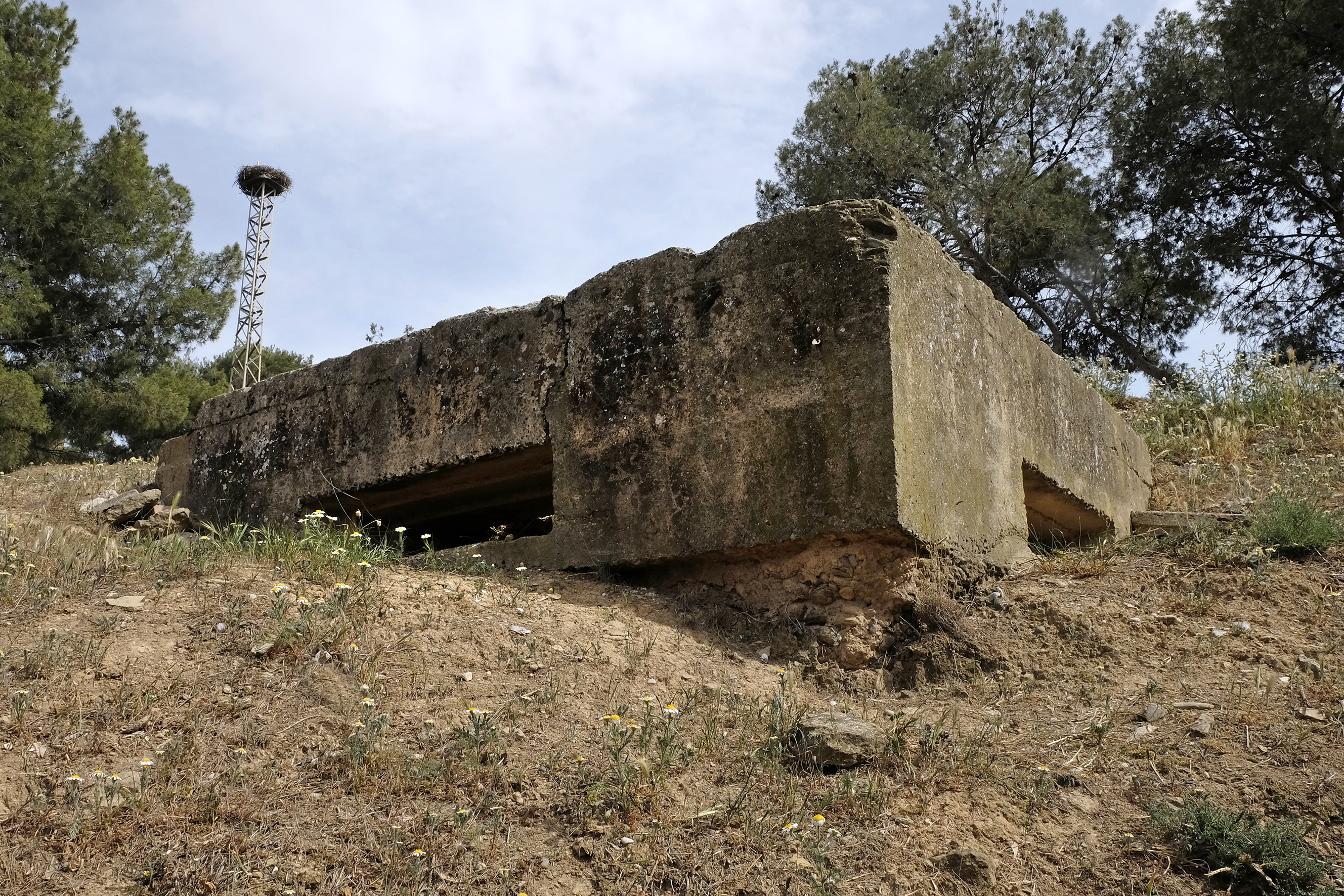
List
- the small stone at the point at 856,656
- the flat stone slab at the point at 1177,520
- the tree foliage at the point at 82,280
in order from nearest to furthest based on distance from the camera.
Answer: the small stone at the point at 856,656
the flat stone slab at the point at 1177,520
the tree foliage at the point at 82,280

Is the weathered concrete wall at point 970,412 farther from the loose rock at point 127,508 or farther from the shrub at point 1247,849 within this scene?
the loose rock at point 127,508

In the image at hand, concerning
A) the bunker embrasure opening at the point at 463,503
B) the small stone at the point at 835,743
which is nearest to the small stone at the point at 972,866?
the small stone at the point at 835,743

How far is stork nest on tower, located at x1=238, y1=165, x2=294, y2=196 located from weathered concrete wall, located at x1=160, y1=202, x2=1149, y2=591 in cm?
1020

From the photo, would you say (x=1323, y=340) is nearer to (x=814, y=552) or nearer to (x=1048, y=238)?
(x=1048, y=238)

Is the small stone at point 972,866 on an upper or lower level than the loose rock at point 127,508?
lower

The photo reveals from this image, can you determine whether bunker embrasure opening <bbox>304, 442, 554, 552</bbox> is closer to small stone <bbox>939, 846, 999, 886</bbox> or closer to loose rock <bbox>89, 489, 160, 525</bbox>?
loose rock <bbox>89, 489, 160, 525</bbox>

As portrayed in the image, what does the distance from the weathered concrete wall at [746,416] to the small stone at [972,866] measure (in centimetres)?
131

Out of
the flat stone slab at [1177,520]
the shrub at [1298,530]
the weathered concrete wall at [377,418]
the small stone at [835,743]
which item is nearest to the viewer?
the small stone at [835,743]

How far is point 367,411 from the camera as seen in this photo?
528 centimetres

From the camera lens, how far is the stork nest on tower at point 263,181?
14.5m

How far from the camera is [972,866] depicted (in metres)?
2.63

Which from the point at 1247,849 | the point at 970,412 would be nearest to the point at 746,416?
the point at 970,412

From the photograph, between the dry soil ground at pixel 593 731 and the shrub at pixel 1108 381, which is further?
the shrub at pixel 1108 381

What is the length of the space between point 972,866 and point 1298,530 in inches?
104
